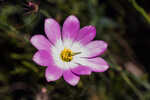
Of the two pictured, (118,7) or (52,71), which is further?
(118,7)

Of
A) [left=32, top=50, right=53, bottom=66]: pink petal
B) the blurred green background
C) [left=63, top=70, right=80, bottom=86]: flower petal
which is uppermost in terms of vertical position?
[left=32, top=50, right=53, bottom=66]: pink petal

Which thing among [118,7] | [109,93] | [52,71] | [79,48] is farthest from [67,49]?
[118,7]

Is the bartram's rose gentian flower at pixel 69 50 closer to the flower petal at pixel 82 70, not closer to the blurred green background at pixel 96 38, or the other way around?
the flower petal at pixel 82 70

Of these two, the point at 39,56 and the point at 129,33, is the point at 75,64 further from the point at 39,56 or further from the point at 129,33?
the point at 129,33

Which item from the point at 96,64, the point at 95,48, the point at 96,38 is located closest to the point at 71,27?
the point at 95,48

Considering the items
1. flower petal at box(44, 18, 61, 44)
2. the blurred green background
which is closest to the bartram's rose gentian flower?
flower petal at box(44, 18, 61, 44)

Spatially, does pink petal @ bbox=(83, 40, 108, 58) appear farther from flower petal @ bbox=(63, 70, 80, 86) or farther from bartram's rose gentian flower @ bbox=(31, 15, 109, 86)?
flower petal @ bbox=(63, 70, 80, 86)

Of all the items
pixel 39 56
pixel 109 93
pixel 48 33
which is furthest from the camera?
pixel 109 93
